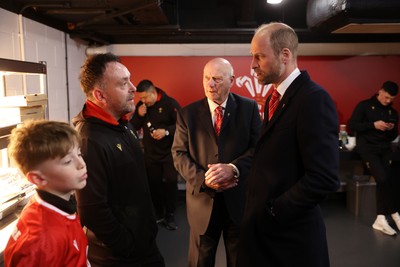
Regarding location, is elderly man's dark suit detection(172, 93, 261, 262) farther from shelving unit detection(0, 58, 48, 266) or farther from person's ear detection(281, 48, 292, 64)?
shelving unit detection(0, 58, 48, 266)

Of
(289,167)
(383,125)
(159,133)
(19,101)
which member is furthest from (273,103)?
(383,125)

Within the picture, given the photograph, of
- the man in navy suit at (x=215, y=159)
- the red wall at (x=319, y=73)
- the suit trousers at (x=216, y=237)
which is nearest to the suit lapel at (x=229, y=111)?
the man in navy suit at (x=215, y=159)

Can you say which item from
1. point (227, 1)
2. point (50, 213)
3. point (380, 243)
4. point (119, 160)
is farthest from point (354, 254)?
point (227, 1)

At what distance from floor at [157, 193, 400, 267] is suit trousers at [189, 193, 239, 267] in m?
0.96

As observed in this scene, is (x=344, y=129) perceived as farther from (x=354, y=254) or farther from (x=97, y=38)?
(x=97, y=38)

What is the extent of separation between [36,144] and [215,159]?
4.21 ft

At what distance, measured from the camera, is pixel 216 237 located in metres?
2.32

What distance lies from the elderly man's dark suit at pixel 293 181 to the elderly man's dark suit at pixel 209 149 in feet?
1.88

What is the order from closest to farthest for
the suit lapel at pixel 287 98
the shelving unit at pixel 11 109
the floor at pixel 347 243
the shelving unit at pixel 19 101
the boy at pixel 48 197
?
the boy at pixel 48 197, the suit lapel at pixel 287 98, the shelving unit at pixel 11 109, the shelving unit at pixel 19 101, the floor at pixel 347 243

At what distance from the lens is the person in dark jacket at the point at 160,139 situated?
3.99m

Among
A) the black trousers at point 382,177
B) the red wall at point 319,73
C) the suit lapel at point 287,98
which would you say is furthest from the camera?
the red wall at point 319,73

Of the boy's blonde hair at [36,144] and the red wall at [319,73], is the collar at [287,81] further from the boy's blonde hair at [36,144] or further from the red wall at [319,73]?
the red wall at [319,73]

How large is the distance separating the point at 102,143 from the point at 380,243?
3.23 metres

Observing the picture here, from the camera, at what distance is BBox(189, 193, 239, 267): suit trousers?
7.39 feet
